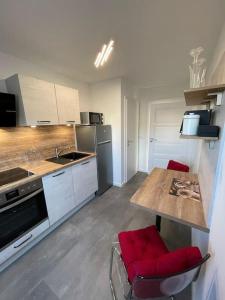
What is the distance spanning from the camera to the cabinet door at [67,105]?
2.17 m

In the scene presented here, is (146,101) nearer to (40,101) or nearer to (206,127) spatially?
(40,101)

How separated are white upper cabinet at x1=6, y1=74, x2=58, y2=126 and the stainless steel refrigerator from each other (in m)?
0.78

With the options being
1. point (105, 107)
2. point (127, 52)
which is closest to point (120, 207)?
point (105, 107)

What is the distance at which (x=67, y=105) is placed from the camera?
7.54ft

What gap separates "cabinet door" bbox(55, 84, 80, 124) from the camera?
7.10ft

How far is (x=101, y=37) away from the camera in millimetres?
1450

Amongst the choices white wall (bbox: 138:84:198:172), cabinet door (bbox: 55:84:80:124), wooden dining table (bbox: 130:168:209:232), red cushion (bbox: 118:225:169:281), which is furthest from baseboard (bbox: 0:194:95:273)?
white wall (bbox: 138:84:198:172)

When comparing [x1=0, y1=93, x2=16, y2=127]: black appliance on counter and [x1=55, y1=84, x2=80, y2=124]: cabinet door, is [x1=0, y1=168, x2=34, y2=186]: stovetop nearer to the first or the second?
[x1=0, y1=93, x2=16, y2=127]: black appliance on counter

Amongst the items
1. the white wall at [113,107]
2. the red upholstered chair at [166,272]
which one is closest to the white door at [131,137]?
the white wall at [113,107]

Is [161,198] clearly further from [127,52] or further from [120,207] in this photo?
[127,52]

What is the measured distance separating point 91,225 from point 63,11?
2523mm

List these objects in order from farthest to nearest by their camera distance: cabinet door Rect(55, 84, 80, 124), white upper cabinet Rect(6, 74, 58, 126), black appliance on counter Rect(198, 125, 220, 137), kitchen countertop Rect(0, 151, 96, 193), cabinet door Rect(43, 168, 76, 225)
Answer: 1. cabinet door Rect(55, 84, 80, 124)
2. cabinet door Rect(43, 168, 76, 225)
3. white upper cabinet Rect(6, 74, 58, 126)
4. kitchen countertop Rect(0, 151, 96, 193)
5. black appliance on counter Rect(198, 125, 220, 137)

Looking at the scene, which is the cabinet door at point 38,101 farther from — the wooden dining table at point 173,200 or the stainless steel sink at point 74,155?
the wooden dining table at point 173,200

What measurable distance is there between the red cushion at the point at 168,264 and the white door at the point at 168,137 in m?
2.92
